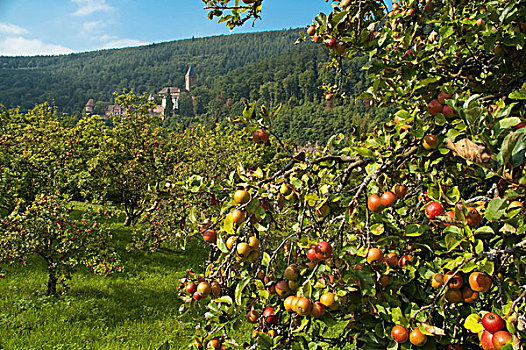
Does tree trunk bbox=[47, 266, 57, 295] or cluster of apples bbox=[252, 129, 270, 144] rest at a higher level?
cluster of apples bbox=[252, 129, 270, 144]

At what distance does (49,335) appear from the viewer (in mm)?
4816

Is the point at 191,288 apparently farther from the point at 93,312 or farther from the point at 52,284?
the point at 52,284

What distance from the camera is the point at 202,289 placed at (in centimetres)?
124

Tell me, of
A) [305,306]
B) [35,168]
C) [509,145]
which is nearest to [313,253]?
[305,306]

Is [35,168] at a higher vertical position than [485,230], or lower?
lower

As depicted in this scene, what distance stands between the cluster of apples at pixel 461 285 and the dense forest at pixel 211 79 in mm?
42652

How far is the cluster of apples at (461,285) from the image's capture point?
1.06 metres

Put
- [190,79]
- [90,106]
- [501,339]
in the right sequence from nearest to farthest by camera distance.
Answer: [501,339]
[90,106]
[190,79]

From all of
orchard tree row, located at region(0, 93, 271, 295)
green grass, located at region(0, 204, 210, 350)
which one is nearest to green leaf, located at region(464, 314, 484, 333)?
orchard tree row, located at region(0, 93, 271, 295)

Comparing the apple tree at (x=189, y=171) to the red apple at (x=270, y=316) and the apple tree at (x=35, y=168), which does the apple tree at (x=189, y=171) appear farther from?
the red apple at (x=270, y=316)

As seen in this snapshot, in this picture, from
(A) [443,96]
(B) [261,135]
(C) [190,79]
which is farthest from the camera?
A: (C) [190,79]

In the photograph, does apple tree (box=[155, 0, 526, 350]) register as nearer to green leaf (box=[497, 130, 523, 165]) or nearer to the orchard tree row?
green leaf (box=[497, 130, 523, 165])

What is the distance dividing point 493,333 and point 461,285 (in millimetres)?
189

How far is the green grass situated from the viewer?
4.81m
